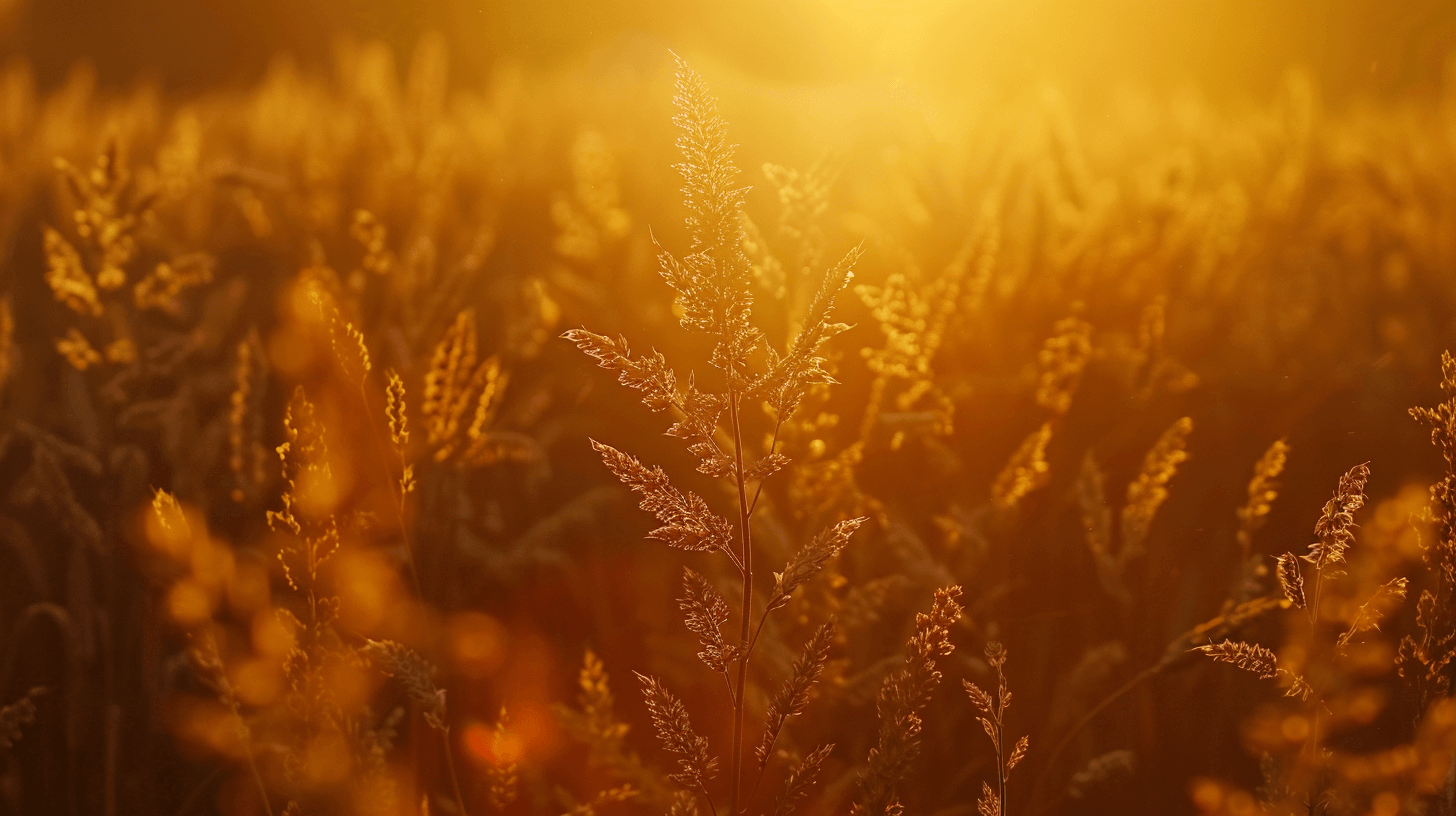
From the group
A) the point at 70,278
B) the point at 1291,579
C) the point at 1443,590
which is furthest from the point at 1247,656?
the point at 70,278

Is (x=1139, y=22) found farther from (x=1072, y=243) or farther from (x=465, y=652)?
(x=465, y=652)

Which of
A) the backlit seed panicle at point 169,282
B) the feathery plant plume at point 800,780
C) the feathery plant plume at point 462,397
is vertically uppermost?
the backlit seed panicle at point 169,282

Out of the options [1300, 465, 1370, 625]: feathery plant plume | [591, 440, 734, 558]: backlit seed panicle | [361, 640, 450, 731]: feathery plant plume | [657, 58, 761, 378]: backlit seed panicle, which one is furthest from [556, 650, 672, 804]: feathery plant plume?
[1300, 465, 1370, 625]: feathery plant plume

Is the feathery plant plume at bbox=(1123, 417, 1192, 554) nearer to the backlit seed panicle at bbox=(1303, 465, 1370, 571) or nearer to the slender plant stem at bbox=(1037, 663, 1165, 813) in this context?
the slender plant stem at bbox=(1037, 663, 1165, 813)

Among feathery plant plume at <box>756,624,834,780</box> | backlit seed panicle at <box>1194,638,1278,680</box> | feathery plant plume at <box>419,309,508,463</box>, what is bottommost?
backlit seed panicle at <box>1194,638,1278,680</box>

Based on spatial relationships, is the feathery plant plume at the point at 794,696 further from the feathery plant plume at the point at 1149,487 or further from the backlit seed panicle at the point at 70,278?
the backlit seed panicle at the point at 70,278

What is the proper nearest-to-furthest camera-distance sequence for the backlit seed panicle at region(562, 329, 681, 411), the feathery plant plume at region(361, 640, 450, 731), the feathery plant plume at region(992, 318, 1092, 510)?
the backlit seed panicle at region(562, 329, 681, 411)
the feathery plant plume at region(361, 640, 450, 731)
the feathery plant plume at region(992, 318, 1092, 510)

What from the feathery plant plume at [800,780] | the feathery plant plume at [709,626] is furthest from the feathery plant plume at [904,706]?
the feathery plant plume at [709,626]

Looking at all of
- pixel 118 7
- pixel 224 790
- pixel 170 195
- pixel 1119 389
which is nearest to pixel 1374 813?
pixel 1119 389
